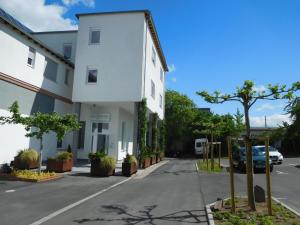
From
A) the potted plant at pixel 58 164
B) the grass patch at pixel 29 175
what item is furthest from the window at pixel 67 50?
the grass patch at pixel 29 175

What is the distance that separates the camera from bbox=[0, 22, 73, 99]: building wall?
57.2 feet

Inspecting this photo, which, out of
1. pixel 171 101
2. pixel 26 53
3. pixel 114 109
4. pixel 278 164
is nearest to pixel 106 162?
pixel 26 53

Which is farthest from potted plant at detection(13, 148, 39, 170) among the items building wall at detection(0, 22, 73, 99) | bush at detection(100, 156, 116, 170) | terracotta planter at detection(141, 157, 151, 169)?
terracotta planter at detection(141, 157, 151, 169)

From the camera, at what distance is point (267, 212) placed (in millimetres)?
8047

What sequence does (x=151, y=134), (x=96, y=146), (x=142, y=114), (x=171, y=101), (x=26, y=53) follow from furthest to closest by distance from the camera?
(x=171, y=101) → (x=151, y=134) → (x=96, y=146) → (x=142, y=114) → (x=26, y=53)

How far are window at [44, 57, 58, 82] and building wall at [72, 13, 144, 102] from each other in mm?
1524

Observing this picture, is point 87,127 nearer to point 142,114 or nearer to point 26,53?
point 142,114

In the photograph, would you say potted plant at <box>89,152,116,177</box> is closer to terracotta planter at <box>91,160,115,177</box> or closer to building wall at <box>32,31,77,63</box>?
terracotta planter at <box>91,160,115,177</box>

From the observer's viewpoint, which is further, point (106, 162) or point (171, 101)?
point (171, 101)

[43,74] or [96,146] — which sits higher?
[43,74]

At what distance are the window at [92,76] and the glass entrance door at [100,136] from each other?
4.53 meters

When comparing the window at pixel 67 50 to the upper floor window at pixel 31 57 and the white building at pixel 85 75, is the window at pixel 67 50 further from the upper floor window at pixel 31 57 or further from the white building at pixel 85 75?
the upper floor window at pixel 31 57

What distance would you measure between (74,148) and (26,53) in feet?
25.7

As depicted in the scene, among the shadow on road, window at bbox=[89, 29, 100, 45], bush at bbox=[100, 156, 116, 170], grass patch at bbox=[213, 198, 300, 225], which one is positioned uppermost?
window at bbox=[89, 29, 100, 45]
